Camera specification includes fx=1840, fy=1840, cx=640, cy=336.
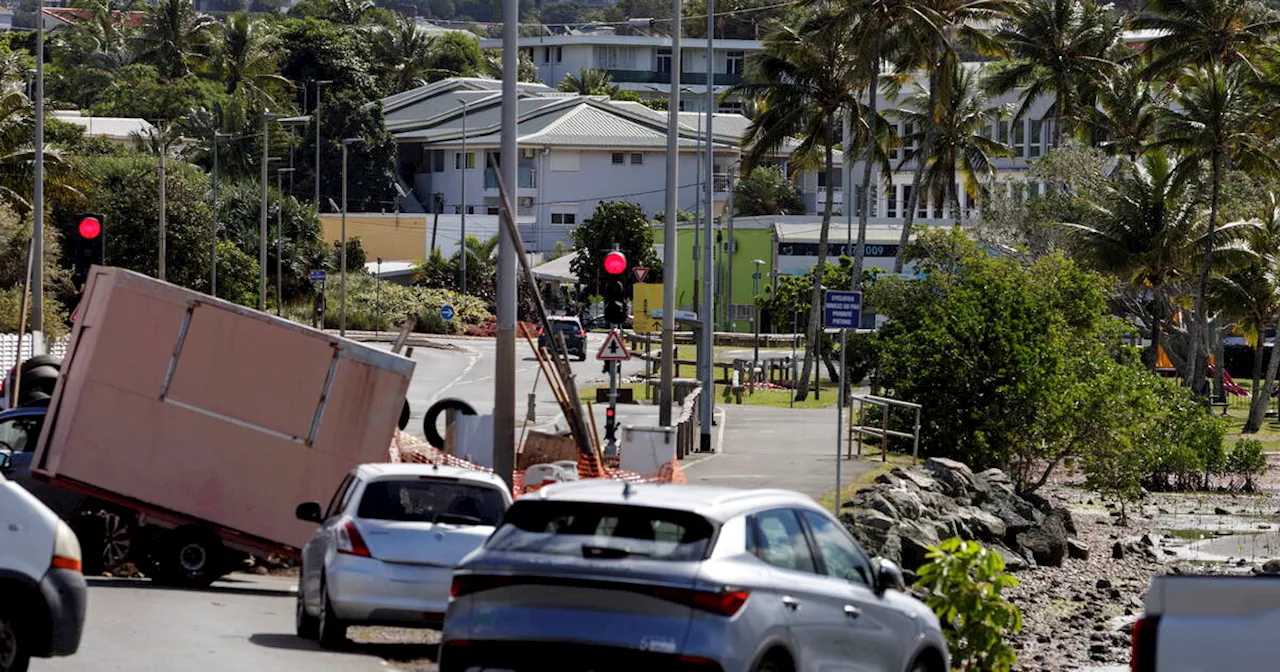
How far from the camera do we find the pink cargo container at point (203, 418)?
17.5m

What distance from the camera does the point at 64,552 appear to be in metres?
10.9

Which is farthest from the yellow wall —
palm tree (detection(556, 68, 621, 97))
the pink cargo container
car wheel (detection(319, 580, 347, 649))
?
car wheel (detection(319, 580, 347, 649))

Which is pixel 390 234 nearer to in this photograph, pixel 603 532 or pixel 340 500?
pixel 340 500

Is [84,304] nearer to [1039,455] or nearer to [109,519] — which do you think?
[109,519]

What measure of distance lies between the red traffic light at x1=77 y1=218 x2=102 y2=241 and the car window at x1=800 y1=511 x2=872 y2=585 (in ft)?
45.4

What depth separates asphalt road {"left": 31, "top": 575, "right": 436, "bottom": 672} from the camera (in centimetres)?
1255

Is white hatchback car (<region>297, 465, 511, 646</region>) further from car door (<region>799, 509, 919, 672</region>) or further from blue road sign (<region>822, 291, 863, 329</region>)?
blue road sign (<region>822, 291, 863, 329</region>)

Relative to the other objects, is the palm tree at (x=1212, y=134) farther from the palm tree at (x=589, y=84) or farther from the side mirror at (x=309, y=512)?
the palm tree at (x=589, y=84)

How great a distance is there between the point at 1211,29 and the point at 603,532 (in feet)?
209

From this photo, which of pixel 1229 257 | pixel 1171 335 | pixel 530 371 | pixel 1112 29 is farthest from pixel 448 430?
pixel 1112 29

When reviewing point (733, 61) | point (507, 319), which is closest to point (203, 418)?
point (507, 319)

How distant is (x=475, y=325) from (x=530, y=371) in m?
22.6

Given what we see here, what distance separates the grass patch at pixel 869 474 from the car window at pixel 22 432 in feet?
Answer: 34.5

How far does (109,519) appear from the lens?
1791 centimetres
